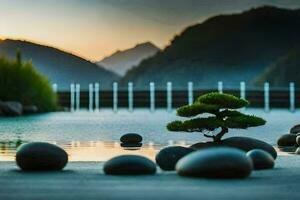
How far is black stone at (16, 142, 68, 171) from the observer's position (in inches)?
518

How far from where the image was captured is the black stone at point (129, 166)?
478 inches

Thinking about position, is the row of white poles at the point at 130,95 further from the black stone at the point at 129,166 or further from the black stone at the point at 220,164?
the black stone at the point at 220,164

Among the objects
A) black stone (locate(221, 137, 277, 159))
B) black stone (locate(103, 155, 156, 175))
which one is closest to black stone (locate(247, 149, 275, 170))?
black stone (locate(103, 155, 156, 175))

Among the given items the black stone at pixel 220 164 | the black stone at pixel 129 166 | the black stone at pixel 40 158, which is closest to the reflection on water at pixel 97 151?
the black stone at pixel 40 158

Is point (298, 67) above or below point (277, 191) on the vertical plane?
above

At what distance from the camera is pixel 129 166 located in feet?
39.9

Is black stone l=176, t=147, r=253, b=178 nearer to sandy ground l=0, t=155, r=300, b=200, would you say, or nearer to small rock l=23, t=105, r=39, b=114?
sandy ground l=0, t=155, r=300, b=200

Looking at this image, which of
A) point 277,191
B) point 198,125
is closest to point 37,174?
point 277,191

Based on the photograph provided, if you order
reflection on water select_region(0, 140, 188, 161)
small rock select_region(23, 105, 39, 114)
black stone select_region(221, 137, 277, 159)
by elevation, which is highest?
small rock select_region(23, 105, 39, 114)

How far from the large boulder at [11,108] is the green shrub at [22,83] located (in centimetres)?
195

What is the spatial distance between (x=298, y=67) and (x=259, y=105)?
184 feet

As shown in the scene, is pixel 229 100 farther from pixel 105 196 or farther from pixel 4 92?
pixel 4 92

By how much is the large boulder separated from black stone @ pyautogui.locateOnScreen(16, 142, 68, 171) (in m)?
52.2

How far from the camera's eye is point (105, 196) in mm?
9141
